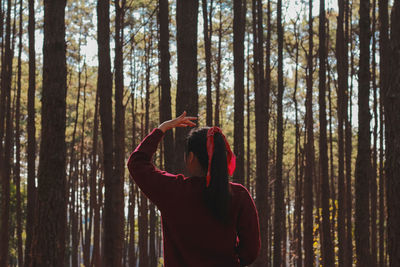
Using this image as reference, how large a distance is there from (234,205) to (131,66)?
748 inches

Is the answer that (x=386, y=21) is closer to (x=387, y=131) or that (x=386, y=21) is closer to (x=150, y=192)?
(x=387, y=131)

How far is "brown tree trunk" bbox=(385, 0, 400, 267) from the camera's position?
17.6ft

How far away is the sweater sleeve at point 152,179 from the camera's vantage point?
220 cm

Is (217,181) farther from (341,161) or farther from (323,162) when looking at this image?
(341,161)

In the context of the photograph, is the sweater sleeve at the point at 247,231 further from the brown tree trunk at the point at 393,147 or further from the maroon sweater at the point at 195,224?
the brown tree trunk at the point at 393,147

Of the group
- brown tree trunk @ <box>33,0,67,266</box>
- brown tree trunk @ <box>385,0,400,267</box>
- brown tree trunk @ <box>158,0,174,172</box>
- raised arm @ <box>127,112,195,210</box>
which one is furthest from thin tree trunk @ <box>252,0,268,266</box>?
raised arm @ <box>127,112,195,210</box>

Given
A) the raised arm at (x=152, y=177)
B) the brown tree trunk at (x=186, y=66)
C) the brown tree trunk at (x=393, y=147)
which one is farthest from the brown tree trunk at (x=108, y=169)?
the raised arm at (x=152, y=177)

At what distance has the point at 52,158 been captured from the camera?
5656 millimetres

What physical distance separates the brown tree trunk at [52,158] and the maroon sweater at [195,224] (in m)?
3.64

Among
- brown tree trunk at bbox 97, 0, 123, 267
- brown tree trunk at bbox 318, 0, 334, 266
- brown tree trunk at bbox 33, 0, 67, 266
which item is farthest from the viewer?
brown tree trunk at bbox 318, 0, 334, 266

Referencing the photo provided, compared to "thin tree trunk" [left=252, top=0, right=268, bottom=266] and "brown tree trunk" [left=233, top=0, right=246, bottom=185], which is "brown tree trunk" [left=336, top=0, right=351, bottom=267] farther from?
"brown tree trunk" [left=233, top=0, right=246, bottom=185]

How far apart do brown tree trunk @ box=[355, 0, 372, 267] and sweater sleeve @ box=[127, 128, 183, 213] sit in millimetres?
6313

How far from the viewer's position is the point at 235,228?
2244mm

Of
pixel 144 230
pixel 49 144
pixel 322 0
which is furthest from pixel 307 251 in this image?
pixel 49 144
